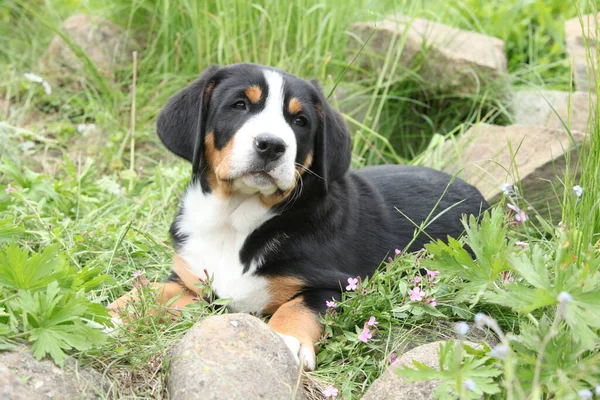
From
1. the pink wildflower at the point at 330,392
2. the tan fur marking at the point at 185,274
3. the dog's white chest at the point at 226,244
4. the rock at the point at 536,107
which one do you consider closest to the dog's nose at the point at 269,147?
the dog's white chest at the point at 226,244

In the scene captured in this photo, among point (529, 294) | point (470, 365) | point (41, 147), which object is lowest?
point (41, 147)

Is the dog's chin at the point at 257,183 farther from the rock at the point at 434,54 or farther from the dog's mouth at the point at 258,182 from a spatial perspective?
the rock at the point at 434,54

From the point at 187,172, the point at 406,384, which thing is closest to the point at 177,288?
the point at 406,384

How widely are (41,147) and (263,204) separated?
9.47 ft

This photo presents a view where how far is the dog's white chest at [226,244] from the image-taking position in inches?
146

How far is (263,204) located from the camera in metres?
3.76

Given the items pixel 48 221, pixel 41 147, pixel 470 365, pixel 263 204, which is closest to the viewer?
pixel 470 365

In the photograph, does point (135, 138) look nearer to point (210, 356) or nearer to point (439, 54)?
point (439, 54)

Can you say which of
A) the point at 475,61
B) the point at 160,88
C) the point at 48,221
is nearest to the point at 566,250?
the point at 48,221

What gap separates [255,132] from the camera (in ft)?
11.3

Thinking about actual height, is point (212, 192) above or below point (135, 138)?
above

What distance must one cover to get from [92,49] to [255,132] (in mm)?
3934

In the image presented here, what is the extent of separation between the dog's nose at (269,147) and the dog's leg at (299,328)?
0.65m

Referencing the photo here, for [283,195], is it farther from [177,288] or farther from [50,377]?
[50,377]
